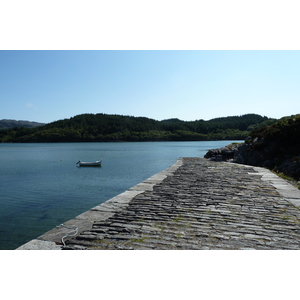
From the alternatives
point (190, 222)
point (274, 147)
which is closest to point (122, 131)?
point (274, 147)

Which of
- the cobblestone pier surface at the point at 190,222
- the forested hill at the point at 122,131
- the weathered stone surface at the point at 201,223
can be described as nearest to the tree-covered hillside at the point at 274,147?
the cobblestone pier surface at the point at 190,222

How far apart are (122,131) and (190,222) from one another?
483 ft

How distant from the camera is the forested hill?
143250 millimetres

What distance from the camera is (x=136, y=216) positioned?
5461 millimetres

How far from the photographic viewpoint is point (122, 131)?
151 m

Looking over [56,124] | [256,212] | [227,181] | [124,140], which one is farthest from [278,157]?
[56,124]

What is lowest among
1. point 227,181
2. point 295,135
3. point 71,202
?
point 71,202

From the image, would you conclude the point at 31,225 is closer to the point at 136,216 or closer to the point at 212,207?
the point at 136,216

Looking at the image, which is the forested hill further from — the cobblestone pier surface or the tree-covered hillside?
the cobblestone pier surface

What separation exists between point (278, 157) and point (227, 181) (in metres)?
7.86

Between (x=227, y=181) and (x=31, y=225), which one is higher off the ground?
(x=227, y=181)

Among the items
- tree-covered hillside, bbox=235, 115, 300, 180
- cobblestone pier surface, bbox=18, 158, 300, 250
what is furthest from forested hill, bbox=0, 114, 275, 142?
cobblestone pier surface, bbox=18, 158, 300, 250

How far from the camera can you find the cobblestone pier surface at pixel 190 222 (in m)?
4.09

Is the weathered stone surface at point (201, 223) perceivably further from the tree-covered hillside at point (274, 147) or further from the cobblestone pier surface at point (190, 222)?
the tree-covered hillside at point (274, 147)
